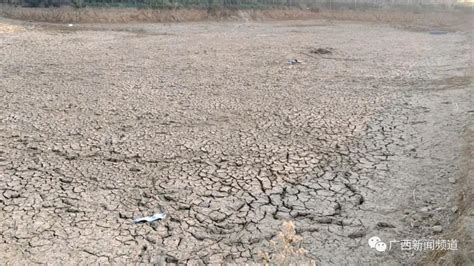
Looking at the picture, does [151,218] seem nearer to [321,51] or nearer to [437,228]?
[437,228]

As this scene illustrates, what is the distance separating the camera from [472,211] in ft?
9.62

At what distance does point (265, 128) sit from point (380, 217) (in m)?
1.94

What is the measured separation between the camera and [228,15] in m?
15.9

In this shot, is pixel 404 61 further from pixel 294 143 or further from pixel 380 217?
pixel 380 217

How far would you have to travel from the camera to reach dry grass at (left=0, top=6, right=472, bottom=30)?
13.5 meters

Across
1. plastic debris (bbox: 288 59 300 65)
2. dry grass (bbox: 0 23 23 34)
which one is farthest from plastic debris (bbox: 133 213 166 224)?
dry grass (bbox: 0 23 23 34)

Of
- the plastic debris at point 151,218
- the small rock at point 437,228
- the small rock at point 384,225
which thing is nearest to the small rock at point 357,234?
the small rock at point 384,225

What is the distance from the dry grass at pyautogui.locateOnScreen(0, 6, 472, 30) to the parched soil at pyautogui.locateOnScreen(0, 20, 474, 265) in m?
5.79

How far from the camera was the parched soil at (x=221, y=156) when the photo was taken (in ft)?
10.2

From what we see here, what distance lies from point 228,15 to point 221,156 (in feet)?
41.1

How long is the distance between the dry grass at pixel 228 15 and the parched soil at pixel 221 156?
579cm

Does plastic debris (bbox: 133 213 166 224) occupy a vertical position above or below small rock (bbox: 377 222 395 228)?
below

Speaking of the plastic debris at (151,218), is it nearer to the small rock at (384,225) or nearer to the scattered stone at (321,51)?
the small rock at (384,225)

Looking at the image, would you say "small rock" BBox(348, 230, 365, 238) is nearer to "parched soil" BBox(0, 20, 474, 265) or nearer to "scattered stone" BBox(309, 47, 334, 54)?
"parched soil" BBox(0, 20, 474, 265)
